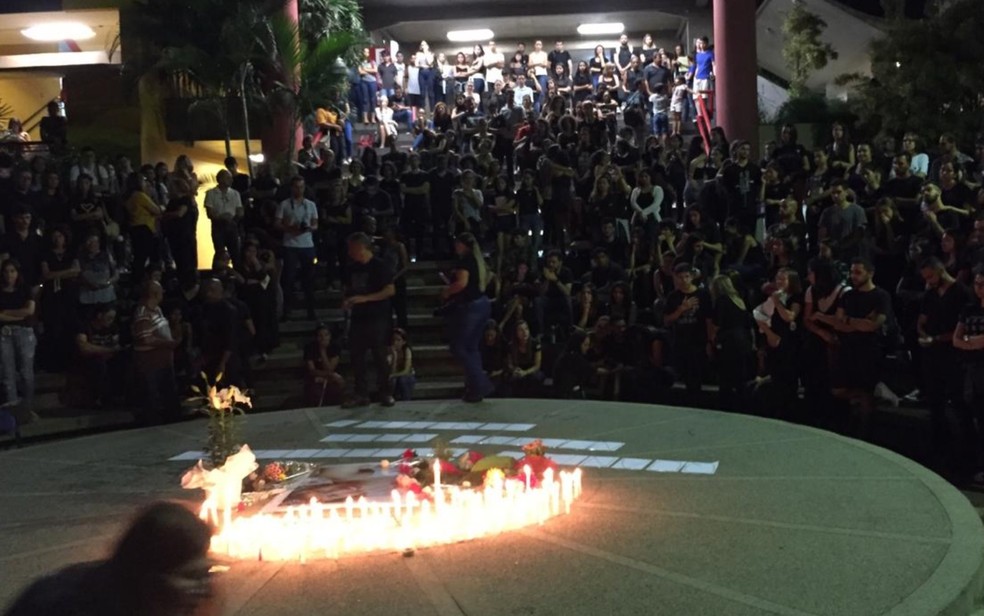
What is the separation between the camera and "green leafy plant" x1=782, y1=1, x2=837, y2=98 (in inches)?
822

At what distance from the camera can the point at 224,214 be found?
1397 centimetres

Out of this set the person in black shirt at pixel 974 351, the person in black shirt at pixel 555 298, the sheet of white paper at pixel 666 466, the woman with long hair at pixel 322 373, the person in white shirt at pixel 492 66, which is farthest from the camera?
the person in white shirt at pixel 492 66

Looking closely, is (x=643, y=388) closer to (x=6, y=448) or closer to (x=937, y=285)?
(x=937, y=285)

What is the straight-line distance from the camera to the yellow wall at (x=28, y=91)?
25.2 m

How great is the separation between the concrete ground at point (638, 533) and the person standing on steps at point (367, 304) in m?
1.08

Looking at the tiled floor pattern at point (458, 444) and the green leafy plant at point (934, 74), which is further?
the green leafy plant at point (934, 74)

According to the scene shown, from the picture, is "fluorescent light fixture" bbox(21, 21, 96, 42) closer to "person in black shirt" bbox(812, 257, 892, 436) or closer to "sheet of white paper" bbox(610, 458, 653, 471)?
"person in black shirt" bbox(812, 257, 892, 436)

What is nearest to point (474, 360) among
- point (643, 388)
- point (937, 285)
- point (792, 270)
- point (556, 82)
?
point (643, 388)

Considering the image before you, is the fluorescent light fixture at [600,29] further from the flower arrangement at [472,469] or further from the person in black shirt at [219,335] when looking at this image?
the flower arrangement at [472,469]

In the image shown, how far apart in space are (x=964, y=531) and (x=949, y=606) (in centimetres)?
120

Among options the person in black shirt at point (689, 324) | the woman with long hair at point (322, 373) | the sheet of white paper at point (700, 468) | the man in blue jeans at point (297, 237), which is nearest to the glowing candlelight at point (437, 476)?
the sheet of white paper at point (700, 468)

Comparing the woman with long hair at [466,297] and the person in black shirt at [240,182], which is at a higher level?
the person in black shirt at [240,182]

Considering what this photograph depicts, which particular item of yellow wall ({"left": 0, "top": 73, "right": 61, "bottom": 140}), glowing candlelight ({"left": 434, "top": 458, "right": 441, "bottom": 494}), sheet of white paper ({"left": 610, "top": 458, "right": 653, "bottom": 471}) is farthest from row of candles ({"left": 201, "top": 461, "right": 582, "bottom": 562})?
yellow wall ({"left": 0, "top": 73, "right": 61, "bottom": 140})

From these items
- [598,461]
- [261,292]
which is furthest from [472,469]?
[261,292]
